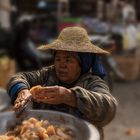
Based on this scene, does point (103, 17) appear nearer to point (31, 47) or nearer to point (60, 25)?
point (60, 25)

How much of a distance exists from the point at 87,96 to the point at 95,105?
0.21 feet

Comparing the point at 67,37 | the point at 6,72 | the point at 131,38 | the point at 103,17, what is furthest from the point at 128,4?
the point at 67,37

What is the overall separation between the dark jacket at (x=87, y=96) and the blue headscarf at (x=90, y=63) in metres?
0.04

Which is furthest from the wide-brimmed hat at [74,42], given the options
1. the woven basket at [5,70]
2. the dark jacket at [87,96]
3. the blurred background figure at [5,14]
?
the blurred background figure at [5,14]

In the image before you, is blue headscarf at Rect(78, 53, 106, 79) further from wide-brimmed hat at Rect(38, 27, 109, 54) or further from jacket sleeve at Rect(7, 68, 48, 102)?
jacket sleeve at Rect(7, 68, 48, 102)

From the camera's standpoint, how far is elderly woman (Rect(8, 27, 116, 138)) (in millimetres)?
2541

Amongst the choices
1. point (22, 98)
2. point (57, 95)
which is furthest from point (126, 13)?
point (57, 95)

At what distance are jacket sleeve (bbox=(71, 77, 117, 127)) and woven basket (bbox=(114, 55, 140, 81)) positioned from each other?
6.82 meters

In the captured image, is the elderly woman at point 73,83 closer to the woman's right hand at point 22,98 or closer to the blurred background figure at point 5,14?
the woman's right hand at point 22,98

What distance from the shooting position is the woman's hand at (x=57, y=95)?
2.47 meters

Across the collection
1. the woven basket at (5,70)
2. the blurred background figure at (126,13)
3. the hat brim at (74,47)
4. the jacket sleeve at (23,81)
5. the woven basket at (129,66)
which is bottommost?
the woven basket at (129,66)

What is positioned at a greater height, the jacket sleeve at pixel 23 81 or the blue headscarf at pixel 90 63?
the blue headscarf at pixel 90 63

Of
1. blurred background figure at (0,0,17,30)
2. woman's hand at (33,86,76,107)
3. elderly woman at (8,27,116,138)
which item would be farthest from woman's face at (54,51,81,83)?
blurred background figure at (0,0,17,30)

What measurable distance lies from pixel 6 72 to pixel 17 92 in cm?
536
